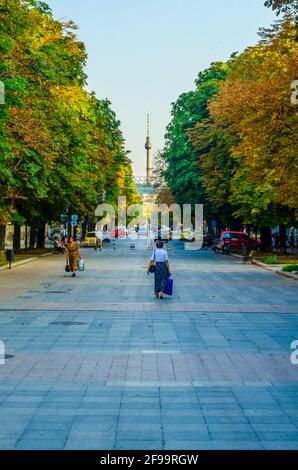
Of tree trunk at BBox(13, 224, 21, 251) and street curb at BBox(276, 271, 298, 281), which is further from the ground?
tree trunk at BBox(13, 224, 21, 251)

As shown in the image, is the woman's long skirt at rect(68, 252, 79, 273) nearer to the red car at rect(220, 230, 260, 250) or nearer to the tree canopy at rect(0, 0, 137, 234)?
the tree canopy at rect(0, 0, 137, 234)

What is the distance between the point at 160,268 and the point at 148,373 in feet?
38.9

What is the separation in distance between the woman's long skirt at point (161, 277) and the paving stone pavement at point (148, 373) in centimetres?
52

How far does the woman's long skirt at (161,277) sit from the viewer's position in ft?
75.4

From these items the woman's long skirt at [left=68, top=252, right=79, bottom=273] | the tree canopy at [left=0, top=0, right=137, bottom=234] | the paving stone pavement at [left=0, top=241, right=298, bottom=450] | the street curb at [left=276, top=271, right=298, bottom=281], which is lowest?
the street curb at [left=276, top=271, right=298, bottom=281]

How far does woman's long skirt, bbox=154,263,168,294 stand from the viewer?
23.0 meters

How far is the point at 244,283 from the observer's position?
98.2 ft

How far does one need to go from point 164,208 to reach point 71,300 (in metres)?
75.3

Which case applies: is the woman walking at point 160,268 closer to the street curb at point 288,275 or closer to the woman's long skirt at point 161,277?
the woman's long skirt at point 161,277

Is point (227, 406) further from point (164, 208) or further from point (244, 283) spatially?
point (164, 208)

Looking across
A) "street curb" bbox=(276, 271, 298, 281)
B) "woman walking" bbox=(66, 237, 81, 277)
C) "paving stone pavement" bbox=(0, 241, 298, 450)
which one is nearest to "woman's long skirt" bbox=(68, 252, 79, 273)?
"woman walking" bbox=(66, 237, 81, 277)

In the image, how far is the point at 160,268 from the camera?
2300 centimetres

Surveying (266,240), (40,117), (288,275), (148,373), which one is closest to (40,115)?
(40,117)
